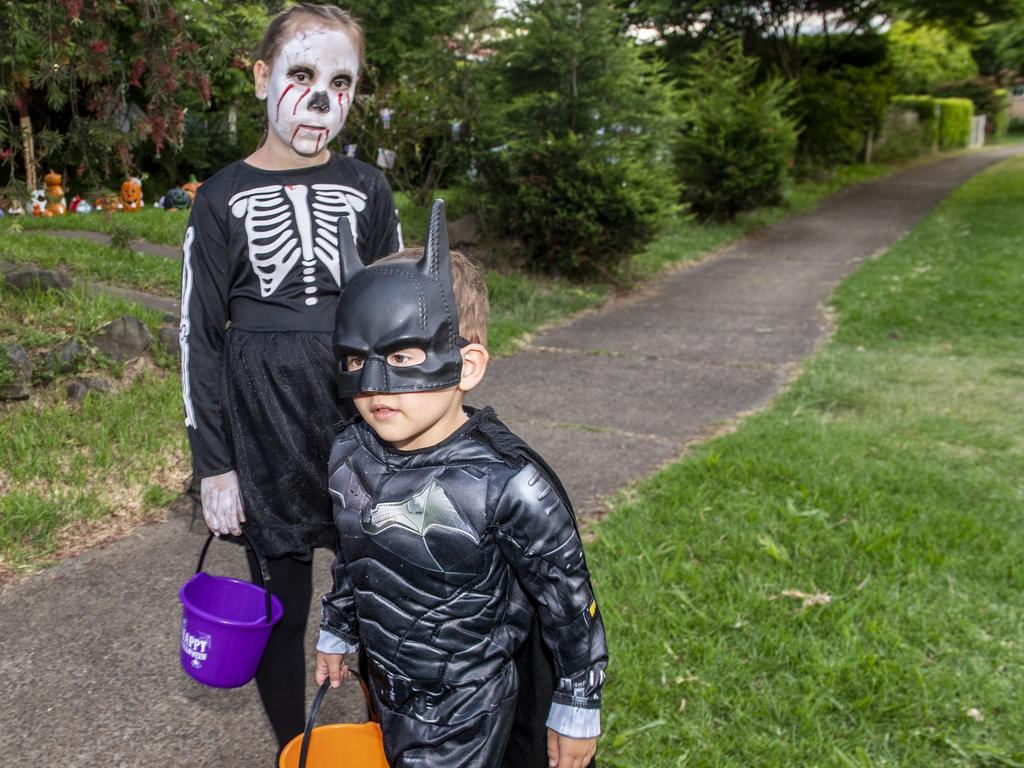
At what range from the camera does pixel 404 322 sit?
75.7 inches

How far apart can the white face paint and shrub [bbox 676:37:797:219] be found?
13.2m

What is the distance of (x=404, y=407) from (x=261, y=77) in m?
1.20

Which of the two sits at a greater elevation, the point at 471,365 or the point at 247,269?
the point at 247,269

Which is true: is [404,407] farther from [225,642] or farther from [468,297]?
[225,642]

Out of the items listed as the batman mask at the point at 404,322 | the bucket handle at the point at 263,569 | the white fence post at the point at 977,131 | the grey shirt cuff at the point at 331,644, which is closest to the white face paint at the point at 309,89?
the batman mask at the point at 404,322

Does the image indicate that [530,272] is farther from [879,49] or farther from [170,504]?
[879,49]

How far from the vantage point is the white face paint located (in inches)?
101

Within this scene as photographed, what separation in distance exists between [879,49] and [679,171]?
11895 millimetres

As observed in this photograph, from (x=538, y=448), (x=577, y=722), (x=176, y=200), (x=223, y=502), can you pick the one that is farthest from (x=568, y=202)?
(x=577, y=722)

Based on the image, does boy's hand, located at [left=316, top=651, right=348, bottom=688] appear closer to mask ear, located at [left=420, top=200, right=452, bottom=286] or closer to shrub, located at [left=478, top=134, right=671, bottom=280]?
mask ear, located at [left=420, top=200, right=452, bottom=286]

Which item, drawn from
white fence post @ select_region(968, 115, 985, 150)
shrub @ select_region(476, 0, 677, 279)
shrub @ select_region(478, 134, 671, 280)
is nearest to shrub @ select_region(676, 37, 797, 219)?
shrub @ select_region(476, 0, 677, 279)

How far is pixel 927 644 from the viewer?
12.2 feet

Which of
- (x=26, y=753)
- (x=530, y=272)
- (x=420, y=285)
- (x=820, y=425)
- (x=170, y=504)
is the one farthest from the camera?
(x=530, y=272)

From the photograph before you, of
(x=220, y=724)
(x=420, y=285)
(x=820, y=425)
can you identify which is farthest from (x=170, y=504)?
(x=820, y=425)
